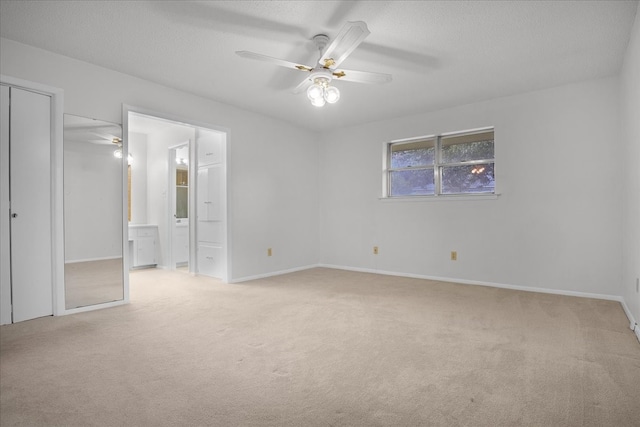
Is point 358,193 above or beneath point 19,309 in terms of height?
above

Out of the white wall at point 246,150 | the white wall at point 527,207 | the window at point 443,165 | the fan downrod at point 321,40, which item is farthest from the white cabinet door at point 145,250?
the fan downrod at point 321,40

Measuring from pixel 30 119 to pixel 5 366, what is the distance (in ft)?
6.73

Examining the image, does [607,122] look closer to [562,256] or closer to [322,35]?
[562,256]

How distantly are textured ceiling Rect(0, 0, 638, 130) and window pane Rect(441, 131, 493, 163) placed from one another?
2.28 ft

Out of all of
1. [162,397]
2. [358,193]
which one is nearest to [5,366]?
[162,397]

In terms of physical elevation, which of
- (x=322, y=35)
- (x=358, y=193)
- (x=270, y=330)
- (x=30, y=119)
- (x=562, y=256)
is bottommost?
(x=270, y=330)

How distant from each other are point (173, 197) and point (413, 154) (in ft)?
13.0

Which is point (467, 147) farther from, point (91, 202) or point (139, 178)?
point (139, 178)

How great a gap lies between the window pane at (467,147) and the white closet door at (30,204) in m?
4.56

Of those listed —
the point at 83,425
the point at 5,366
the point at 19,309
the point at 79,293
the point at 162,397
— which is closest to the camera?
the point at 83,425

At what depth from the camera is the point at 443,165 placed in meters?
4.69

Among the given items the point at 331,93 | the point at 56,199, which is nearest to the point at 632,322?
the point at 331,93

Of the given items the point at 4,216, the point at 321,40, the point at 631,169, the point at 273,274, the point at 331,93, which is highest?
the point at 321,40

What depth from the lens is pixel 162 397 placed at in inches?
65.8
